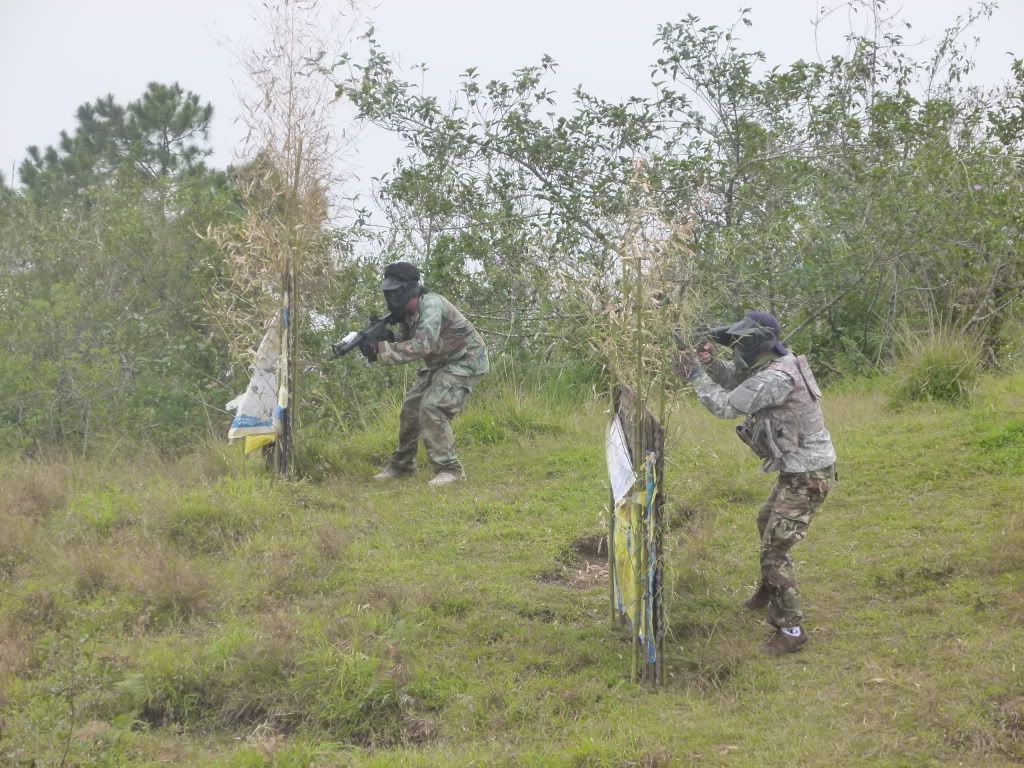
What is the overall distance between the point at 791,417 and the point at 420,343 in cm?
356

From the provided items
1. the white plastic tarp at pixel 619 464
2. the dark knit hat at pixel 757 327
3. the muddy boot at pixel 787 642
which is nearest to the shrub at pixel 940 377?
the dark knit hat at pixel 757 327

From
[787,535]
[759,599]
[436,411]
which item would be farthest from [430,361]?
[787,535]

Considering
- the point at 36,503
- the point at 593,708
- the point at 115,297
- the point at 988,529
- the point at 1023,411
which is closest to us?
the point at 593,708

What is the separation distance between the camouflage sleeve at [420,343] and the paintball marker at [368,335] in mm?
81

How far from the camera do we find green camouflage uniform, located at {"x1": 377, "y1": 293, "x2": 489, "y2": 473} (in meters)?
8.82

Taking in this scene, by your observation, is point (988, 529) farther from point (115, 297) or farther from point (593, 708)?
point (115, 297)

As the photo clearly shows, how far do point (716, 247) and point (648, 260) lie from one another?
626cm

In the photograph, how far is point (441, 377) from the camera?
29.6ft

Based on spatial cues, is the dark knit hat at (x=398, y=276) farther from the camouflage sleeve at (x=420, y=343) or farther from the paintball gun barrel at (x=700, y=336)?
the paintball gun barrel at (x=700, y=336)

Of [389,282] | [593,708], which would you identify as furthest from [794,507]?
[389,282]

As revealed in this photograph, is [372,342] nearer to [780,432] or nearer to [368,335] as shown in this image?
[368,335]

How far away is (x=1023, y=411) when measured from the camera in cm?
912

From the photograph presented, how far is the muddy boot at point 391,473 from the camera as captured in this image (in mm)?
9305

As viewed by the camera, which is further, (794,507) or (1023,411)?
(1023,411)
